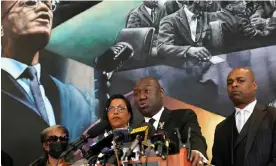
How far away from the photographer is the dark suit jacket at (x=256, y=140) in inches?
130

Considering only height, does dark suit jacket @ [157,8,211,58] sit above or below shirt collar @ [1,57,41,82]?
above

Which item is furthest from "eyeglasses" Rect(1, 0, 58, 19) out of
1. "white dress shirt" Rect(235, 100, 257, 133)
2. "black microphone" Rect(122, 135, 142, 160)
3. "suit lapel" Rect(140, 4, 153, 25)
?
"black microphone" Rect(122, 135, 142, 160)

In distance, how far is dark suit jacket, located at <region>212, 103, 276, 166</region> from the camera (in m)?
3.31

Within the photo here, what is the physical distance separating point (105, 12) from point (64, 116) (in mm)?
1201

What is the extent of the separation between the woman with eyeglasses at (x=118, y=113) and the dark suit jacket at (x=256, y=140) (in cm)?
74

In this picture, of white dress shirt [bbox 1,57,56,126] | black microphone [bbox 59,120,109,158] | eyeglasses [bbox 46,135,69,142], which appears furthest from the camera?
white dress shirt [bbox 1,57,56,126]

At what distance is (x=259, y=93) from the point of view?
4719 millimetres

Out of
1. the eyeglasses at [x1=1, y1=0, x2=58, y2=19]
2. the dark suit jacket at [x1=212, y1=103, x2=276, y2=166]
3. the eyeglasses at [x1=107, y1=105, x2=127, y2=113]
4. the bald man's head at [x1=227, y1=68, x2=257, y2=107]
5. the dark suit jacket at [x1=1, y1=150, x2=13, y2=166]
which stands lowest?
the dark suit jacket at [x1=1, y1=150, x2=13, y2=166]

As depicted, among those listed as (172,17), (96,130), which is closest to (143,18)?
(172,17)

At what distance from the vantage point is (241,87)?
3.48 meters

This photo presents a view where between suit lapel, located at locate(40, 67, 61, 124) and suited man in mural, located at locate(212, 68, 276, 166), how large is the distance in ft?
6.74

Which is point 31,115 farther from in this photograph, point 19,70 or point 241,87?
point 241,87

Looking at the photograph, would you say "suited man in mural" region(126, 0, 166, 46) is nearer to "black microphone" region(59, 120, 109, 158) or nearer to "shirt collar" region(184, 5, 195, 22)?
"shirt collar" region(184, 5, 195, 22)

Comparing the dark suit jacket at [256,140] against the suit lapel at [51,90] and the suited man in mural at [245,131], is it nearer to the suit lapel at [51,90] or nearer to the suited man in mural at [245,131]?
the suited man in mural at [245,131]
